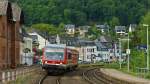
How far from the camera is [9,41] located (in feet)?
269

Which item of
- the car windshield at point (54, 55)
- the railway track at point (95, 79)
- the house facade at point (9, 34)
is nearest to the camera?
the railway track at point (95, 79)

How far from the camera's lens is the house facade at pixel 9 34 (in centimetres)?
7506

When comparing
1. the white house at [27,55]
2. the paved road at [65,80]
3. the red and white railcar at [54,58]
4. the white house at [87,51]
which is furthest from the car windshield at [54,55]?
the white house at [87,51]

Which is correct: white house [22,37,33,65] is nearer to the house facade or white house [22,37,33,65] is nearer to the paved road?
the house facade

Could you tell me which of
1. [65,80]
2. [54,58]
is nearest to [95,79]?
[65,80]

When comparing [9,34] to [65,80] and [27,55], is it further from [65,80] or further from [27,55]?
[65,80]

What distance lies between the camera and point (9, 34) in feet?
273

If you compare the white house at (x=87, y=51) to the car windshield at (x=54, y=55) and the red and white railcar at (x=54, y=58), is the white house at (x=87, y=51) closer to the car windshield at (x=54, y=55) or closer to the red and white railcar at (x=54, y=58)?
the red and white railcar at (x=54, y=58)

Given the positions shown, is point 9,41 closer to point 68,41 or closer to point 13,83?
point 13,83

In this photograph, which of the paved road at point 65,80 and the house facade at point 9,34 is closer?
the paved road at point 65,80

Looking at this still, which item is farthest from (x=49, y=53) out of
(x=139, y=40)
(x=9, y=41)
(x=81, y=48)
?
(x=81, y=48)

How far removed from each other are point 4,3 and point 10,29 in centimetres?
961

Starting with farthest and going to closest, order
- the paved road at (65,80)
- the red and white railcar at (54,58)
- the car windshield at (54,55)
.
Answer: the car windshield at (54,55) → the red and white railcar at (54,58) → the paved road at (65,80)

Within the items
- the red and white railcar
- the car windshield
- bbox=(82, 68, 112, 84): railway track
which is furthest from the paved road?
the car windshield
